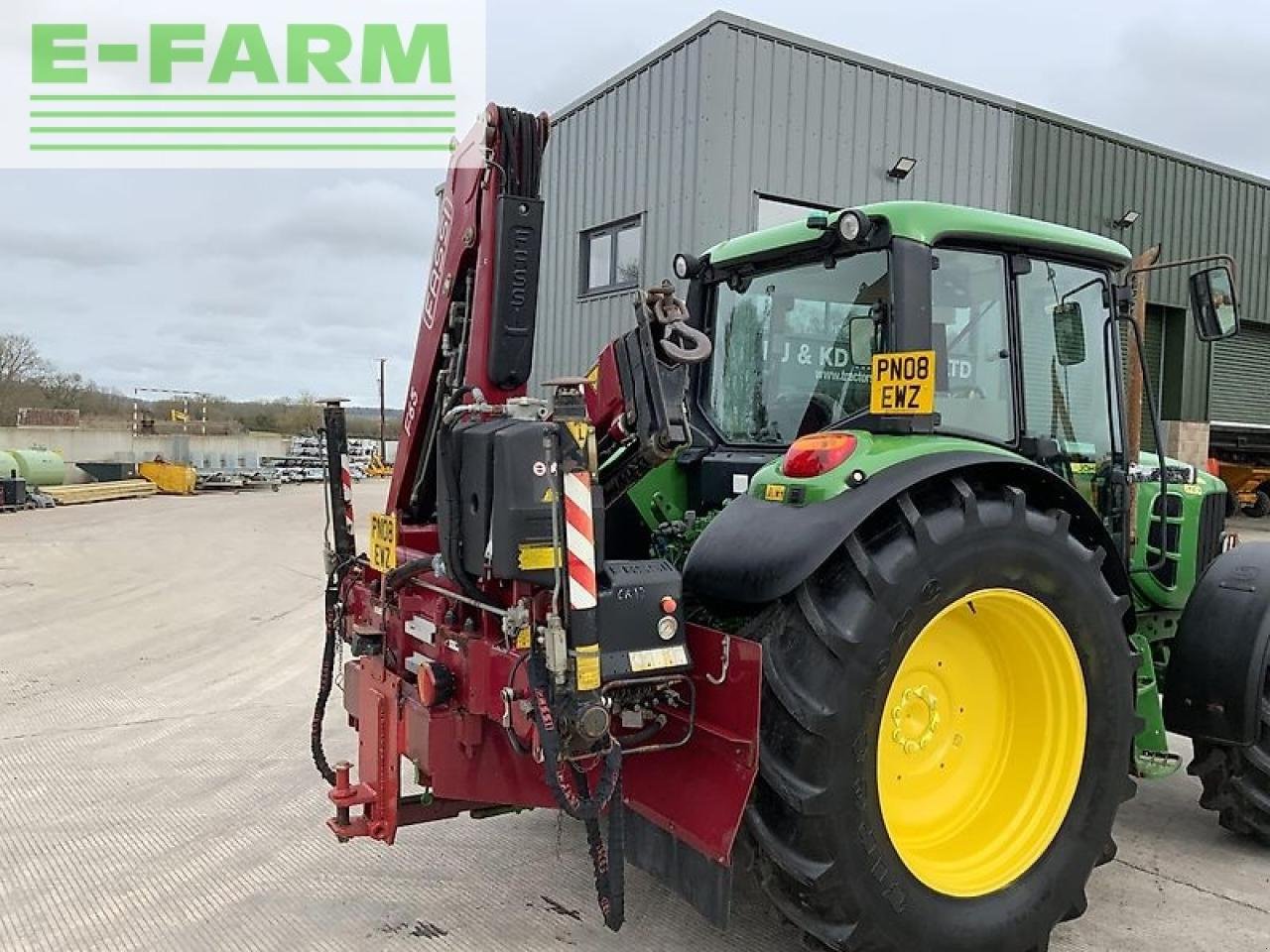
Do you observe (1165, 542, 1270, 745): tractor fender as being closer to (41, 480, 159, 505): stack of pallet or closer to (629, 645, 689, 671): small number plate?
(629, 645, 689, 671): small number plate

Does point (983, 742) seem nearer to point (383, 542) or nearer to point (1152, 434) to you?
point (1152, 434)

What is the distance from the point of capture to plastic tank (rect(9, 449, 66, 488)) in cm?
2347

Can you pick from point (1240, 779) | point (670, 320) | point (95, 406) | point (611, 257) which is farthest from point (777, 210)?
point (95, 406)

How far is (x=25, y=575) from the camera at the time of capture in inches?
426

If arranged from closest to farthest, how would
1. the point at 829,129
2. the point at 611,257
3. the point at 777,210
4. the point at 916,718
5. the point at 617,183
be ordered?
1. the point at 916,718
2. the point at 777,210
3. the point at 829,129
4. the point at 617,183
5. the point at 611,257

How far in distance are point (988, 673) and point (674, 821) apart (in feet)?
3.57

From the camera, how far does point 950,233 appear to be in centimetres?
321

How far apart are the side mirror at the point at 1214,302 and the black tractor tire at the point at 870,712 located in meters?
1.45

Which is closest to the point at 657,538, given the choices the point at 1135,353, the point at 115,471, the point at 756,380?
the point at 756,380

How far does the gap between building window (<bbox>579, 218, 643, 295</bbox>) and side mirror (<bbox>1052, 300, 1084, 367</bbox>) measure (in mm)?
7584

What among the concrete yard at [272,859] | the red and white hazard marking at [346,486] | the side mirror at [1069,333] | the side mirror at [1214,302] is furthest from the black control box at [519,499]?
the side mirror at [1214,302]

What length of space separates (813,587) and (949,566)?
1.20 ft

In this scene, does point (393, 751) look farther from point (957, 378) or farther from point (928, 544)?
point (957, 378)

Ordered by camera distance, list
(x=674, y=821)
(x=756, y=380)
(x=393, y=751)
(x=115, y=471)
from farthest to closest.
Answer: (x=115, y=471)
(x=756, y=380)
(x=393, y=751)
(x=674, y=821)
